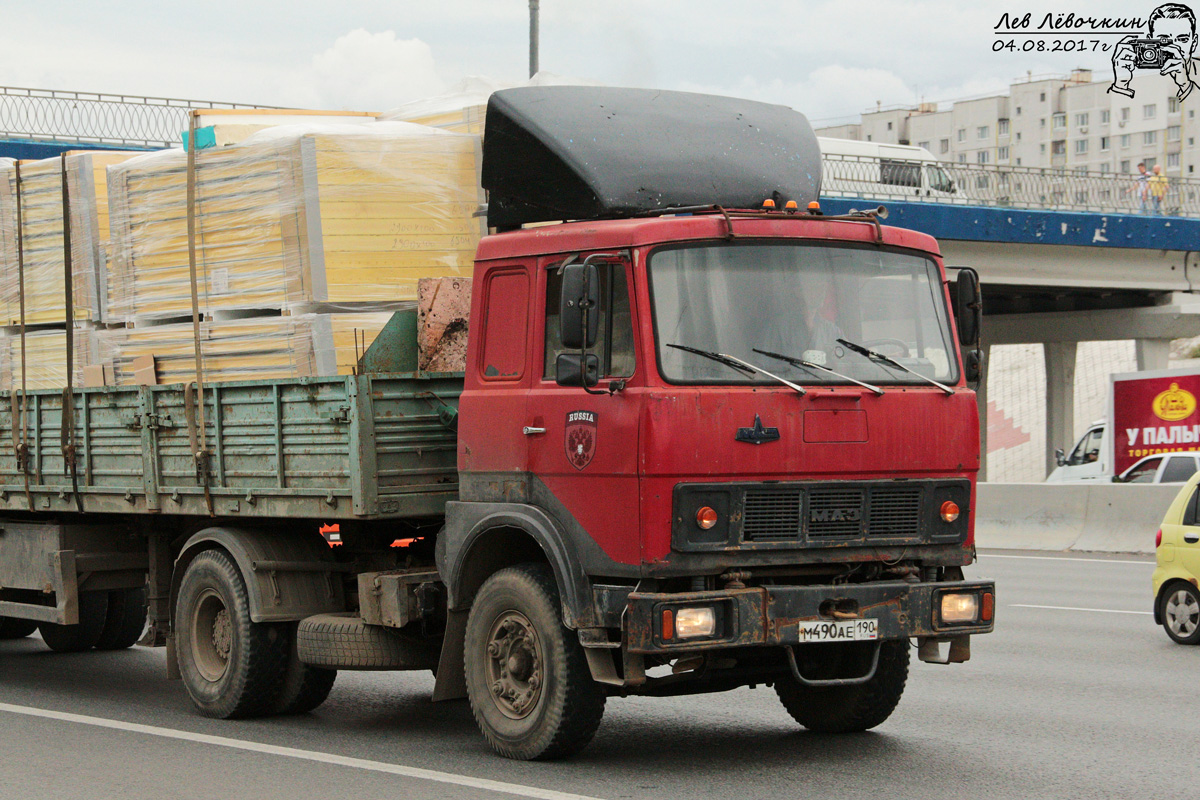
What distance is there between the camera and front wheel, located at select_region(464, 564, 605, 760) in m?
7.21

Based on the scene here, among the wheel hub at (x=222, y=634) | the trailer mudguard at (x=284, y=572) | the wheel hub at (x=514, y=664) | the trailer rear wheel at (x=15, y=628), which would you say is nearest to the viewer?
the wheel hub at (x=514, y=664)

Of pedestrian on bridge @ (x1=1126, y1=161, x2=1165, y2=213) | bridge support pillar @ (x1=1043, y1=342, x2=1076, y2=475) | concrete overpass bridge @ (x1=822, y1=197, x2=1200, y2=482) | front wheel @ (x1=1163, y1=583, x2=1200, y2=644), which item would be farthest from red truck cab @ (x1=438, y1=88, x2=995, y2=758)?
bridge support pillar @ (x1=1043, y1=342, x2=1076, y2=475)

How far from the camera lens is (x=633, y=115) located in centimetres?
798

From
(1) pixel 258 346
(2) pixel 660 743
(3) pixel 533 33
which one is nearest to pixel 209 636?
(1) pixel 258 346

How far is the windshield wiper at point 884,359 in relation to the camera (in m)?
7.32

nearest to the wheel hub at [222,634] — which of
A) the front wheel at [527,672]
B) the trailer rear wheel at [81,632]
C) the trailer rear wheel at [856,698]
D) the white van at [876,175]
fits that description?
the front wheel at [527,672]

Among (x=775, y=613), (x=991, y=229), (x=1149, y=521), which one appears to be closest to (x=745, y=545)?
(x=775, y=613)

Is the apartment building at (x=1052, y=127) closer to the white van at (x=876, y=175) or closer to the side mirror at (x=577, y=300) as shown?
the white van at (x=876, y=175)

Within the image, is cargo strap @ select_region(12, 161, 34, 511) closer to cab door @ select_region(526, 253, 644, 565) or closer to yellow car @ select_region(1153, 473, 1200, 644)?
cab door @ select_region(526, 253, 644, 565)

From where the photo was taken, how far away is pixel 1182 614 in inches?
481

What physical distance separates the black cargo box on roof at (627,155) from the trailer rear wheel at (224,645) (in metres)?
2.66

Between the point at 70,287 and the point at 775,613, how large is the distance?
5.64m

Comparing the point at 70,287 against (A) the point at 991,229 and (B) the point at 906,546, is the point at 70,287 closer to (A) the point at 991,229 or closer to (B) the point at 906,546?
(B) the point at 906,546

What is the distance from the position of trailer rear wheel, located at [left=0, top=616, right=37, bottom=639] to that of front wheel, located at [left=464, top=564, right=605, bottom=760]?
21.2ft
